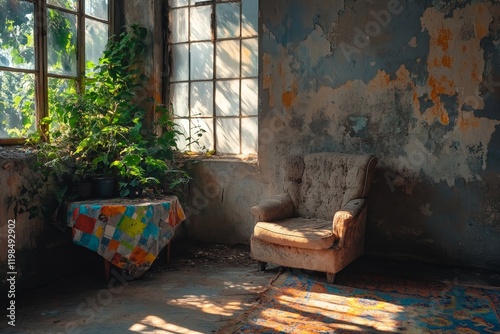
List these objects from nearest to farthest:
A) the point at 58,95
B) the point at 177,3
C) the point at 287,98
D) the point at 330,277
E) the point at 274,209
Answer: the point at 330,277 → the point at 274,209 → the point at 58,95 → the point at 287,98 → the point at 177,3

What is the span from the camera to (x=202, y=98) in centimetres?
525

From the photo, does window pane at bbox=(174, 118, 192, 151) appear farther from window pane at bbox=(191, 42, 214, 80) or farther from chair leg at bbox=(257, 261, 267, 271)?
chair leg at bbox=(257, 261, 267, 271)

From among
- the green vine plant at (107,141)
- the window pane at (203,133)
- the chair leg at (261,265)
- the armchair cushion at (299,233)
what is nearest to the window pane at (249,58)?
the window pane at (203,133)

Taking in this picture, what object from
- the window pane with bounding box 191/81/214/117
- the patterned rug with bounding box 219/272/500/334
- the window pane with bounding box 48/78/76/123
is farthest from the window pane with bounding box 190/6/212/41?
the patterned rug with bounding box 219/272/500/334

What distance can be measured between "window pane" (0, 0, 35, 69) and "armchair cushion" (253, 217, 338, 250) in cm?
237

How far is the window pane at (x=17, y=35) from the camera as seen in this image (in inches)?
153

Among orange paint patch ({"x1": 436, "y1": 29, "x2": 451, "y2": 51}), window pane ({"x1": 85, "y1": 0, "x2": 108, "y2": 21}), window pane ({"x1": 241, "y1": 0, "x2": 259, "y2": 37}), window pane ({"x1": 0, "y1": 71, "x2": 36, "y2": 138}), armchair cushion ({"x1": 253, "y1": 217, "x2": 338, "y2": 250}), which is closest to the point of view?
armchair cushion ({"x1": 253, "y1": 217, "x2": 338, "y2": 250})

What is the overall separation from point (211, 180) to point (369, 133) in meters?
1.68

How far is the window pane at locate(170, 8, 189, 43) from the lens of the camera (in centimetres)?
529

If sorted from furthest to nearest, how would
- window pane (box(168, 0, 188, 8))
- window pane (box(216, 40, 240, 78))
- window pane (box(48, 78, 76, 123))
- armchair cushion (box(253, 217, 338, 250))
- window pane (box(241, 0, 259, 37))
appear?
window pane (box(168, 0, 188, 8)) → window pane (box(216, 40, 240, 78)) → window pane (box(241, 0, 259, 37)) → window pane (box(48, 78, 76, 123)) → armchair cushion (box(253, 217, 338, 250))

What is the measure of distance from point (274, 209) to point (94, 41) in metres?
2.42

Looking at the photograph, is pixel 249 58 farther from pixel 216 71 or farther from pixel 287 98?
pixel 287 98

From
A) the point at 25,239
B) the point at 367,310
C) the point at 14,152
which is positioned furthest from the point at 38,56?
the point at 367,310

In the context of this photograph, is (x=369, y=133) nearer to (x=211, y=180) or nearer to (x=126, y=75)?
(x=211, y=180)
